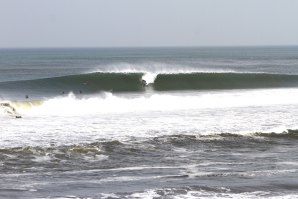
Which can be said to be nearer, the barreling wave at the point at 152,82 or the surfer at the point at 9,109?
the surfer at the point at 9,109

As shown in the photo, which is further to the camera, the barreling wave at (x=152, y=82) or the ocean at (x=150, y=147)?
the barreling wave at (x=152, y=82)

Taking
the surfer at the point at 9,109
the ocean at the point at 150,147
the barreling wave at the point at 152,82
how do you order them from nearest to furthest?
the ocean at the point at 150,147, the surfer at the point at 9,109, the barreling wave at the point at 152,82

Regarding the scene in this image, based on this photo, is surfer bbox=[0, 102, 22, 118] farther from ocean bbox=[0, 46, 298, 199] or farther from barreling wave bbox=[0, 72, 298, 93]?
barreling wave bbox=[0, 72, 298, 93]

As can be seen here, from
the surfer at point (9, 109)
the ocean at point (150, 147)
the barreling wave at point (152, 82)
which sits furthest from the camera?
the barreling wave at point (152, 82)

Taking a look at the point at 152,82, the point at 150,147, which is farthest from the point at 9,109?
the point at 152,82

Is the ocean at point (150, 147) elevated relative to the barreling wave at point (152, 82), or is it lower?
lower

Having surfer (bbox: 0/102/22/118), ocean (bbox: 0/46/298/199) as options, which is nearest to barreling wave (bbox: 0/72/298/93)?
ocean (bbox: 0/46/298/199)

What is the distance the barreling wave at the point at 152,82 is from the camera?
1450 inches

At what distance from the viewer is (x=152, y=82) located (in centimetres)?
3894

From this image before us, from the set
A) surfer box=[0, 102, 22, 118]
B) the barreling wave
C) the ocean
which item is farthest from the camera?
the barreling wave

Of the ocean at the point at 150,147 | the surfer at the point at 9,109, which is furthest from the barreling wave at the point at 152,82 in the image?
the surfer at the point at 9,109

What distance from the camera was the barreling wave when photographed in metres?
36.8

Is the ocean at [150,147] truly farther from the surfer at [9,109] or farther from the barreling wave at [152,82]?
the barreling wave at [152,82]

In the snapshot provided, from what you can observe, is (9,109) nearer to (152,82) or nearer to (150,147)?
(150,147)
